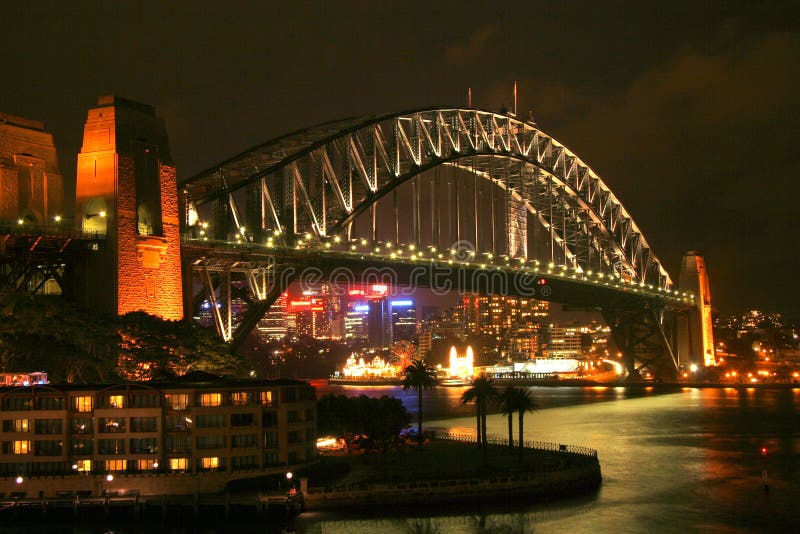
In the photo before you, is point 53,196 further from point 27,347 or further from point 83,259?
point 27,347

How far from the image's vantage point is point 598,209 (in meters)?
116

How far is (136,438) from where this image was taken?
127 ft

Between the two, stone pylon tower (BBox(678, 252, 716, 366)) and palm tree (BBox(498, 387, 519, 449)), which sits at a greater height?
stone pylon tower (BBox(678, 252, 716, 366))

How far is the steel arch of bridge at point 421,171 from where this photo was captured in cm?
5941

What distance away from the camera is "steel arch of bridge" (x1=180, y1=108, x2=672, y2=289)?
2339 inches

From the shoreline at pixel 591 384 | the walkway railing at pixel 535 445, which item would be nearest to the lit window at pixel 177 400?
the walkway railing at pixel 535 445

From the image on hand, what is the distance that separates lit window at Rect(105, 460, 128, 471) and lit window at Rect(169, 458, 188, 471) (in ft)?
5.36

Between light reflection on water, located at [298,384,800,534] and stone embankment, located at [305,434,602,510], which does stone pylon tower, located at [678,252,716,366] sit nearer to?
light reflection on water, located at [298,384,800,534]

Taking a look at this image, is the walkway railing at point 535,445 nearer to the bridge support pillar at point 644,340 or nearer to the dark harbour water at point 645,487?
the dark harbour water at point 645,487

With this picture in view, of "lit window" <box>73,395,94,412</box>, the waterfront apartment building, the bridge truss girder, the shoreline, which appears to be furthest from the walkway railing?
the shoreline

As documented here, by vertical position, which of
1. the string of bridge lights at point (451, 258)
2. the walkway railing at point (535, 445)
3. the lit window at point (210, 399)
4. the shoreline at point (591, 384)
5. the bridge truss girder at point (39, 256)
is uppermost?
the string of bridge lights at point (451, 258)

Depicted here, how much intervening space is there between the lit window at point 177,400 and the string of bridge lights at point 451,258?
15.7 metres

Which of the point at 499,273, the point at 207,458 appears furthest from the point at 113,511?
the point at 499,273

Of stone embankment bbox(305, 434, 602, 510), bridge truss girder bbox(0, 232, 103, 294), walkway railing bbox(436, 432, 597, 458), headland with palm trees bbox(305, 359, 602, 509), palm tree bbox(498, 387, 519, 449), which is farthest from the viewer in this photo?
walkway railing bbox(436, 432, 597, 458)
